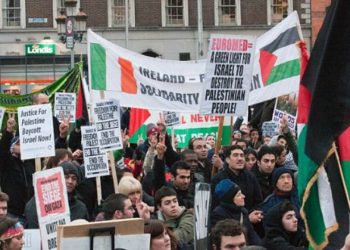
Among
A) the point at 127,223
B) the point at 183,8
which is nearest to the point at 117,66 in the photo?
the point at 127,223

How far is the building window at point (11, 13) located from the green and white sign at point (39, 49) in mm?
3026

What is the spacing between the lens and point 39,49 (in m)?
49.6

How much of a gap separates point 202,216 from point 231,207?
6.96 feet

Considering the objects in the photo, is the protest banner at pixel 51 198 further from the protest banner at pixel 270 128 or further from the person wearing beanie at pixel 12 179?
the protest banner at pixel 270 128

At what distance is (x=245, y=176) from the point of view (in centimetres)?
1021

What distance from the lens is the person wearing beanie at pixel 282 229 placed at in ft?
27.4

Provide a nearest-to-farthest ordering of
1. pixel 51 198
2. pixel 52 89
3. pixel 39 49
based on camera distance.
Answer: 1. pixel 51 198
2. pixel 52 89
3. pixel 39 49

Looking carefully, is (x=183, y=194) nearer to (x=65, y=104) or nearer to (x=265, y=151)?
(x=265, y=151)

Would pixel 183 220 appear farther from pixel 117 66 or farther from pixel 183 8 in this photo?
pixel 183 8

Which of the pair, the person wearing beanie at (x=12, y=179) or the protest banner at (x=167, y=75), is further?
the protest banner at (x=167, y=75)

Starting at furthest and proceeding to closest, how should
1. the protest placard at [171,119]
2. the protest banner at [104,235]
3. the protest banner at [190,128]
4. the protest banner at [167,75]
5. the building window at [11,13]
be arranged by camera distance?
the building window at [11,13] → the protest banner at [190,128] → the protest placard at [171,119] → the protest banner at [167,75] → the protest banner at [104,235]

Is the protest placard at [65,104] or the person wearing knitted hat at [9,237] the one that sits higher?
the protest placard at [65,104]

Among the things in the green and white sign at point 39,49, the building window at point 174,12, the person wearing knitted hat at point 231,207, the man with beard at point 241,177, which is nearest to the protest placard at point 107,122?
the man with beard at point 241,177

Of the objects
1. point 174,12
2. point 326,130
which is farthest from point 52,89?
point 174,12
